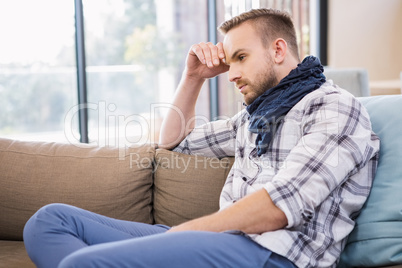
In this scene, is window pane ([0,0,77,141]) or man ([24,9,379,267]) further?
window pane ([0,0,77,141])

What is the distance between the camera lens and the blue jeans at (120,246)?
4.00 feet

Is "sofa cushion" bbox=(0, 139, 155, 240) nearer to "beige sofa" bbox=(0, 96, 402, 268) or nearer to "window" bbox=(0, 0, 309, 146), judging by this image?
"beige sofa" bbox=(0, 96, 402, 268)

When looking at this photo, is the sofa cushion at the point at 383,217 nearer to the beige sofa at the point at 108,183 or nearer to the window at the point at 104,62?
the beige sofa at the point at 108,183

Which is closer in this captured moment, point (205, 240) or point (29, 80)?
point (205, 240)

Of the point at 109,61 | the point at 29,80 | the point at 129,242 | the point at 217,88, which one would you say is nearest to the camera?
the point at 129,242

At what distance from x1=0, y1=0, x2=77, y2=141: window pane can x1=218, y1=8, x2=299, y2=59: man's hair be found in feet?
7.33

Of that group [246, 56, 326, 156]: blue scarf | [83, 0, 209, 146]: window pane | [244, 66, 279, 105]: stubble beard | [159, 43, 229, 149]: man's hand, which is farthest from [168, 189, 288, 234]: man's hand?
[83, 0, 209, 146]: window pane

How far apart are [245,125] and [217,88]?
3046mm

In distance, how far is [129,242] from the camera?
126cm

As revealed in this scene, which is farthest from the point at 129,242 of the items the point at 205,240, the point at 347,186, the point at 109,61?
the point at 109,61

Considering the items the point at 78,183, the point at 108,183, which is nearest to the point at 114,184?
the point at 108,183

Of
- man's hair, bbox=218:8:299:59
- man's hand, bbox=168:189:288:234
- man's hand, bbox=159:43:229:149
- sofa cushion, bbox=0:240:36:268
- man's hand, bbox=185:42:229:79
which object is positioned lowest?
sofa cushion, bbox=0:240:36:268

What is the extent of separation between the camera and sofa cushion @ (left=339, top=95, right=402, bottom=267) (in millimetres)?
1444

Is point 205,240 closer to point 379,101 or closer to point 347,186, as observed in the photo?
point 347,186
